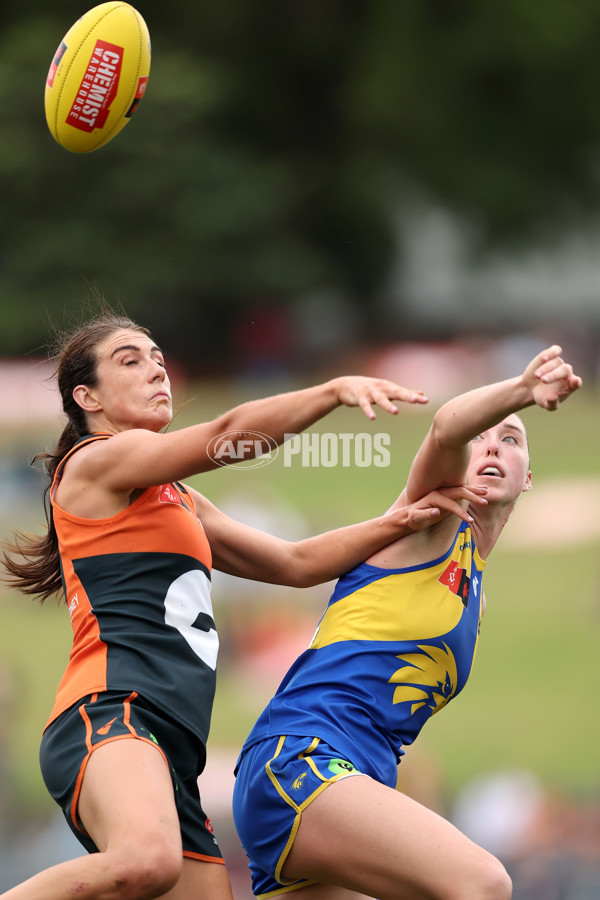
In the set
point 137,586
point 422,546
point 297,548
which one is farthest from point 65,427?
point 422,546

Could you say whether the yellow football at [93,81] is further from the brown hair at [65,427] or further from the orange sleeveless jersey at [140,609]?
the orange sleeveless jersey at [140,609]

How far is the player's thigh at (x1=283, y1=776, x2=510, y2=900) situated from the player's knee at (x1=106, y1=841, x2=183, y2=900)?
0.32 metres

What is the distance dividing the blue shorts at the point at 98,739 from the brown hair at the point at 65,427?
49 centimetres

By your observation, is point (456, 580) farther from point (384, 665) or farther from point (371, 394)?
point (371, 394)

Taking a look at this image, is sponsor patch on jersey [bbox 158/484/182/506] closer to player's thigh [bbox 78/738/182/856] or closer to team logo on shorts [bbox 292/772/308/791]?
player's thigh [bbox 78/738/182/856]

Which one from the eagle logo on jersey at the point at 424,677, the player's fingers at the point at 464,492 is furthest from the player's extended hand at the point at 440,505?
the eagle logo on jersey at the point at 424,677

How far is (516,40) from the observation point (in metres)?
24.6

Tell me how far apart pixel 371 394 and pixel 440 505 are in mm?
567

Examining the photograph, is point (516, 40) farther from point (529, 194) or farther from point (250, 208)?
point (250, 208)

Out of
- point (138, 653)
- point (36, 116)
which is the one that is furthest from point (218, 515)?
point (36, 116)

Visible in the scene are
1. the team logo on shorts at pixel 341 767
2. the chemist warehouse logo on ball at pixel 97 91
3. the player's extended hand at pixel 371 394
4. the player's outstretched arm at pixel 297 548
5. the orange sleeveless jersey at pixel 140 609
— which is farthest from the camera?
the chemist warehouse logo on ball at pixel 97 91

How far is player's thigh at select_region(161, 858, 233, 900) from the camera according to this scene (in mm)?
3086

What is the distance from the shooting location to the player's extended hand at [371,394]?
2.53 meters

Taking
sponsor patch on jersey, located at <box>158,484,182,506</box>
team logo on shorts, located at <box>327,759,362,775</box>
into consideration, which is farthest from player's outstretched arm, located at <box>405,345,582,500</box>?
team logo on shorts, located at <box>327,759,362,775</box>
